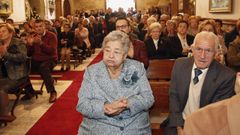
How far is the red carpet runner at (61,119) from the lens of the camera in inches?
173

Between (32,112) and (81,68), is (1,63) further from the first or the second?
(81,68)

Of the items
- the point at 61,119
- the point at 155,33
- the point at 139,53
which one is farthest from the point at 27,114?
the point at 155,33

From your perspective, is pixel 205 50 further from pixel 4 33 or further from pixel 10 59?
pixel 4 33

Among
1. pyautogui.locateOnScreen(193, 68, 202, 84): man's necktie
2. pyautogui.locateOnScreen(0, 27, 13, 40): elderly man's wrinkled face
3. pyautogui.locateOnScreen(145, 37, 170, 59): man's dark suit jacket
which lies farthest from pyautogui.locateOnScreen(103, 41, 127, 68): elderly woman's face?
pyautogui.locateOnScreen(145, 37, 170, 59): man's dark suit jacket

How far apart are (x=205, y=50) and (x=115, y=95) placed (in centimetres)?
78

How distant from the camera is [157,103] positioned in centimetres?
339

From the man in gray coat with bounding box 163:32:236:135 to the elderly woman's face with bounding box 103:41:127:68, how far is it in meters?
0.50

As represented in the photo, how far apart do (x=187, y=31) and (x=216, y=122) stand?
6.02m

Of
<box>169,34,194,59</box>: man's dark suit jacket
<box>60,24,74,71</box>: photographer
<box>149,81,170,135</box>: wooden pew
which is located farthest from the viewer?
<box>60,24,74,71</box>: photographer

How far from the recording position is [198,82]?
2756mm

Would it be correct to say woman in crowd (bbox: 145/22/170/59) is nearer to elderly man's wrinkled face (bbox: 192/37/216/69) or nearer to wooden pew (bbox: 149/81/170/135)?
wooden pew (bbox: 149/81/170/135)

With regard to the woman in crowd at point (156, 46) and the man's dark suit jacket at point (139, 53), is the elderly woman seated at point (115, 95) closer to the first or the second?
the man's dark suit jacket at point (139, 53)

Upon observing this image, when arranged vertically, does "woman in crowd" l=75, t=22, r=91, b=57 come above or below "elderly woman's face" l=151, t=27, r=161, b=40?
below

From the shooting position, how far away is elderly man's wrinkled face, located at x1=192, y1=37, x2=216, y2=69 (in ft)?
8.83
